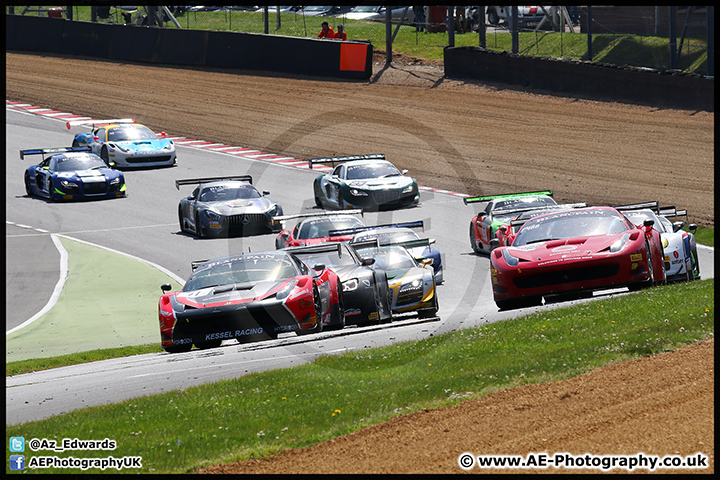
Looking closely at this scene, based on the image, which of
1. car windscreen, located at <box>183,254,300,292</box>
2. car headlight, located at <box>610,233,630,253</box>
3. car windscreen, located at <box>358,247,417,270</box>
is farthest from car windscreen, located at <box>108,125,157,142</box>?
car headlight, located at <box>610,233,630,253</box>

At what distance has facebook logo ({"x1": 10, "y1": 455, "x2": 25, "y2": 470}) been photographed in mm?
7191

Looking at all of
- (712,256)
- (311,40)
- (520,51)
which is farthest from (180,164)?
(712,256)

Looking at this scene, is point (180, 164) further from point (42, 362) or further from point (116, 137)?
point (42, 362)

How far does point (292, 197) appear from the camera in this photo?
28.7m

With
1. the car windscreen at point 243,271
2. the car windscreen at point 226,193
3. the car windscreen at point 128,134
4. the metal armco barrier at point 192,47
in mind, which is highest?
the metal armco barrier at point 192,47

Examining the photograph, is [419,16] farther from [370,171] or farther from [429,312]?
[429,312]

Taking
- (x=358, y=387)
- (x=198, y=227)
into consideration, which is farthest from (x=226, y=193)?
(x=358, y=387)

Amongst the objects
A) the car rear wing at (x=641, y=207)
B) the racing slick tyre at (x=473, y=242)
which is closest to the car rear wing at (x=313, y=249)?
the car rear wing at (x=641, y=207)

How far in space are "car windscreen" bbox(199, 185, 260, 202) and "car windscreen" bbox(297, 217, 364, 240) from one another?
4.72 m

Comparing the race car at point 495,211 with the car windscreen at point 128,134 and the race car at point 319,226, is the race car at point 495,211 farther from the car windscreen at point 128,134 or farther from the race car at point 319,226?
the car windscreen at point 128,134

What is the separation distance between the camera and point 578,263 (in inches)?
497

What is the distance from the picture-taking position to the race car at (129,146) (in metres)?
31.8

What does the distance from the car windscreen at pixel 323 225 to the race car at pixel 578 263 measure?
22.1 ft

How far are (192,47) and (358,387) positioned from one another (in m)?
38.5
